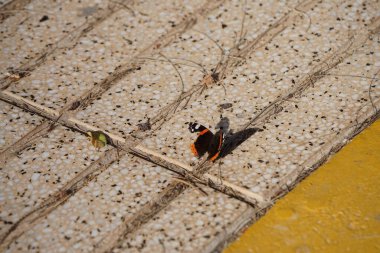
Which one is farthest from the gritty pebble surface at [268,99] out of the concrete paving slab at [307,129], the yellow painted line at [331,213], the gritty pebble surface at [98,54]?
the gritty pebble surface at [98,54]

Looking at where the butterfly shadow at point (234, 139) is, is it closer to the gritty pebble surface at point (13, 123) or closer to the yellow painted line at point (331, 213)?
the yellow painted line at point (331, 213)

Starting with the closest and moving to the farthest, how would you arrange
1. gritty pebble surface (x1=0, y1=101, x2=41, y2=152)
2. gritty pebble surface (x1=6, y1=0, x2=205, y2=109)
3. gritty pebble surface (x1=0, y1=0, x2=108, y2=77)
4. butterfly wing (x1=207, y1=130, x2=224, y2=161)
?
1. butterfly wing (x1=207, y1=130, x2=224, y2=161)
2. gritty pebble surface (x1=0, y1=101, x2=41, y2=152)
3. gritty pebble surface (x1=6, y1=0, x2=205, y2=109)
4. gritty pebble surface (x1=0, y1=0, x2=108, y2=77)

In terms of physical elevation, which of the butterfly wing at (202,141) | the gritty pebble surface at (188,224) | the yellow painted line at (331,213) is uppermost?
the butterfly wing at (202,141)

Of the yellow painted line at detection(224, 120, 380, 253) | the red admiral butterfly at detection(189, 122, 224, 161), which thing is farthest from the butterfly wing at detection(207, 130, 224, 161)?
the yellow painted line at detection(224, 120, 380, 253)

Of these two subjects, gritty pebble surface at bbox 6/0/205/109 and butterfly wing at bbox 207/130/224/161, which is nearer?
butterfly wing at bbox 207/130/224/161

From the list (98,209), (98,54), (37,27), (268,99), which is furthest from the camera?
(37,27)

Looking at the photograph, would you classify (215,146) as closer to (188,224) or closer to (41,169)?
Answer: (188,224)

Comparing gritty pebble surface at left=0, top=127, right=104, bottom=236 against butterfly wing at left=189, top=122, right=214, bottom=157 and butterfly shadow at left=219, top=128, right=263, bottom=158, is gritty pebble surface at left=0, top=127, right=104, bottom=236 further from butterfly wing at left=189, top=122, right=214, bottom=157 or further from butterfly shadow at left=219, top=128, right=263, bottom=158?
butterfly shadow at left=219, top=128, right=263, bottom=158

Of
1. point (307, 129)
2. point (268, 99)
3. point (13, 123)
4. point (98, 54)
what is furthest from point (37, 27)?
point (307, 129)
